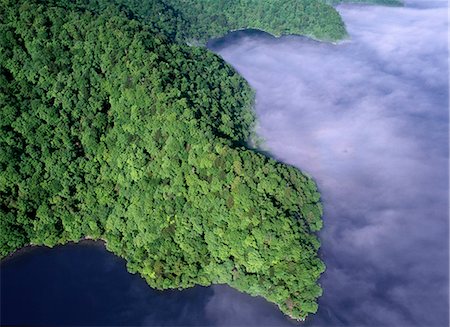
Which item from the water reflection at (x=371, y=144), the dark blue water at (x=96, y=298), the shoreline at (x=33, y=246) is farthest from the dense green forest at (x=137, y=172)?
the water reflection at (x=371, y=144)

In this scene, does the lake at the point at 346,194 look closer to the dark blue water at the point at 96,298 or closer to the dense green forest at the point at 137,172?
the dark blue water at the point at 96,298

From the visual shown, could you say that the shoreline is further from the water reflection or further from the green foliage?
the green foliage

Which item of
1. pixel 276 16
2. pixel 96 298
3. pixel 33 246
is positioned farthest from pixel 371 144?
pixel 33 246

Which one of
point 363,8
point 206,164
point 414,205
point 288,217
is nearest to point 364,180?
point 414,205

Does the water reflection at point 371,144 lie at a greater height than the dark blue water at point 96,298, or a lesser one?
greater

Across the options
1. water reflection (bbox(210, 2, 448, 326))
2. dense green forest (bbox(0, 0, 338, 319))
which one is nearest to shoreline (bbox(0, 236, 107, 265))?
dense green forest (bbox(0, 0, 338, 319))
